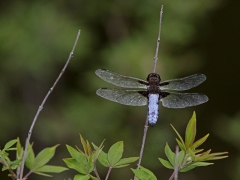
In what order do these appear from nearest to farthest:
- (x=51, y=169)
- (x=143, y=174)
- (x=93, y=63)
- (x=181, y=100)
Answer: (x=143, y=174)
(x=51, y=169)
(x=181, y=100)
(x=93, y=63)

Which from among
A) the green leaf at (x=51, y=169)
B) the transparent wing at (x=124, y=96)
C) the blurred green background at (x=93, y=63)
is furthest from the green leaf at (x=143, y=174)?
the blurred green background at (x=93, y=63)

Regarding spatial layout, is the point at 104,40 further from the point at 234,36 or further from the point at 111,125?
the point at 234,36

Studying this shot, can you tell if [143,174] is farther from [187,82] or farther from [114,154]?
[187,82]

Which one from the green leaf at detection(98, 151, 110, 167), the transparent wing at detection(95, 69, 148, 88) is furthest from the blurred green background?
the green leaf at detection(98, 151, 110, 167)

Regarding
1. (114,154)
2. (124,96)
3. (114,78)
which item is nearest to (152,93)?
(124,96)

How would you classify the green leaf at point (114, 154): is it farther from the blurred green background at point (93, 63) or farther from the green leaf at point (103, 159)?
the blurred green background at point (93, 63)

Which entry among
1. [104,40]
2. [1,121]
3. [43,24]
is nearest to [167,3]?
[104,40]

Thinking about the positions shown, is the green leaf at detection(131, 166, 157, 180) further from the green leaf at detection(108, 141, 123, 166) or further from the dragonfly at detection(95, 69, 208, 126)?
the dragonfly at detection(95, 69, 208, 126)

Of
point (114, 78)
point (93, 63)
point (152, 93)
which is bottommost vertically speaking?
point (152, 93)
